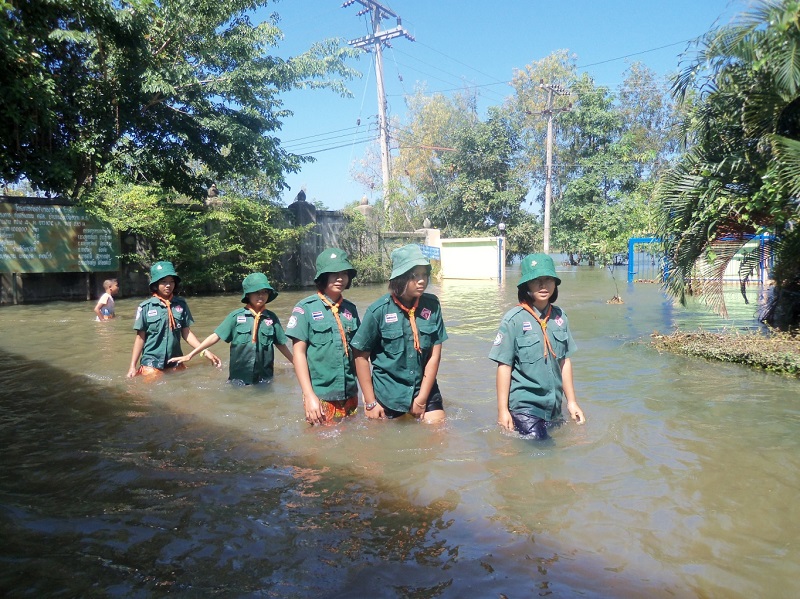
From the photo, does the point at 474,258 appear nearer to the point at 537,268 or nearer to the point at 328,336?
the point at 328,336

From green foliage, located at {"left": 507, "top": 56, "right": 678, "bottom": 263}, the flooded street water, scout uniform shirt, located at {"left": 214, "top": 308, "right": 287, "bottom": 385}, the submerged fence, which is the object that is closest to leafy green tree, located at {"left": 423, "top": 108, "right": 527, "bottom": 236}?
green foliage, located at {"left": 507, "top": 56, "right": 678, "bottom": 263}

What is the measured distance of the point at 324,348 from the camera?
16.6 ft

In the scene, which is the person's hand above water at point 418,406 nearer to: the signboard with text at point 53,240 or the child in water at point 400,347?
the child in water at point 400,347

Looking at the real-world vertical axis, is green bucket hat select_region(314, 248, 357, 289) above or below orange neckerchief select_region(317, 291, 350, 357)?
above

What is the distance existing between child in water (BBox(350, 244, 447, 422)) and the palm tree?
5.16m

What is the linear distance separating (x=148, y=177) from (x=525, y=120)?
29.8m

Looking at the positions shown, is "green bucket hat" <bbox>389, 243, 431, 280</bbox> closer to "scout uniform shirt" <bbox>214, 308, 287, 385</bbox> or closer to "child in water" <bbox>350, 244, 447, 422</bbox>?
"child in water" <bbox>350, 244, 447, 422</bbox>

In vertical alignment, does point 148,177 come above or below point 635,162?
below

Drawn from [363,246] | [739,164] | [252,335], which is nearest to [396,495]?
[252,335]

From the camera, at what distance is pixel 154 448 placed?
4906 mm

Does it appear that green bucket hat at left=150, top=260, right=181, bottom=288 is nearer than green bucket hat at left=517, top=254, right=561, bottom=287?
No

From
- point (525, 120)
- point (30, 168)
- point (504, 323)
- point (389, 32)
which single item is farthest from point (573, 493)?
point (525, 120)

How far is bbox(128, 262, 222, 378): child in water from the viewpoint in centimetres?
694

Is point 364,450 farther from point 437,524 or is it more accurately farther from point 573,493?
point 573,493
